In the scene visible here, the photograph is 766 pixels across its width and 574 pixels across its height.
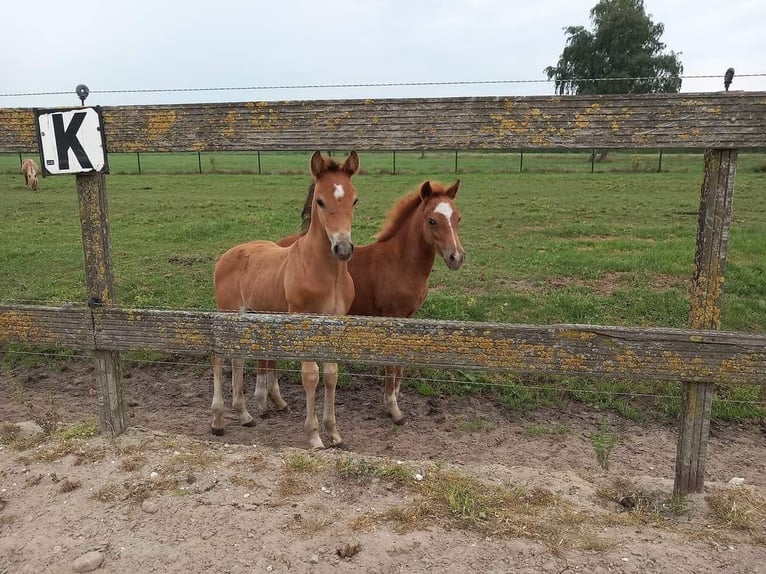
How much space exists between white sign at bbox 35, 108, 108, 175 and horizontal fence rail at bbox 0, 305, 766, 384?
87 centimetres

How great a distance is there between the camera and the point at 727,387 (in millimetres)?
5059

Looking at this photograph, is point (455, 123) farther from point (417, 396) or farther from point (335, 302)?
point (417, 396)

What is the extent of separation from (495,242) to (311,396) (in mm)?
7259

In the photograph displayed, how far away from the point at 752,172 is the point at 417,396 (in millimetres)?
22778

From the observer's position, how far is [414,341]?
119 inches

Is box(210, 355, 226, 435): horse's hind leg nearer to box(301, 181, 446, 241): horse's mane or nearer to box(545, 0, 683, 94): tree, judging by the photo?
box(301, 181, 446, 241): horse's mane

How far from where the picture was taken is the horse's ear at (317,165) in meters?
3.65

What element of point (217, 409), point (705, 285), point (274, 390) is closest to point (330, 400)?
point (274, 390)

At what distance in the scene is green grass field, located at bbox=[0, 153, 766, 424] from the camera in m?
6.86

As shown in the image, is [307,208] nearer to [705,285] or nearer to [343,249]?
[343,249]

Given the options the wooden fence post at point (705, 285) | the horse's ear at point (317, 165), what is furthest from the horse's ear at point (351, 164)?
the wooden fence post at point (705, 285)

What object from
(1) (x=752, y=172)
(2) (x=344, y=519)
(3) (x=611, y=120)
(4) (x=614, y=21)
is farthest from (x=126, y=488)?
(4) (x=614, y=21)

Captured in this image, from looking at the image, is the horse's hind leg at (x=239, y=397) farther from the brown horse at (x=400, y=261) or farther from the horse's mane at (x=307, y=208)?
the horse's mane at (x=307, y=208)

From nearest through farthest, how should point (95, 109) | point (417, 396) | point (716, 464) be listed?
point (95, 109)
point (716, 464)
point (417, 396)
